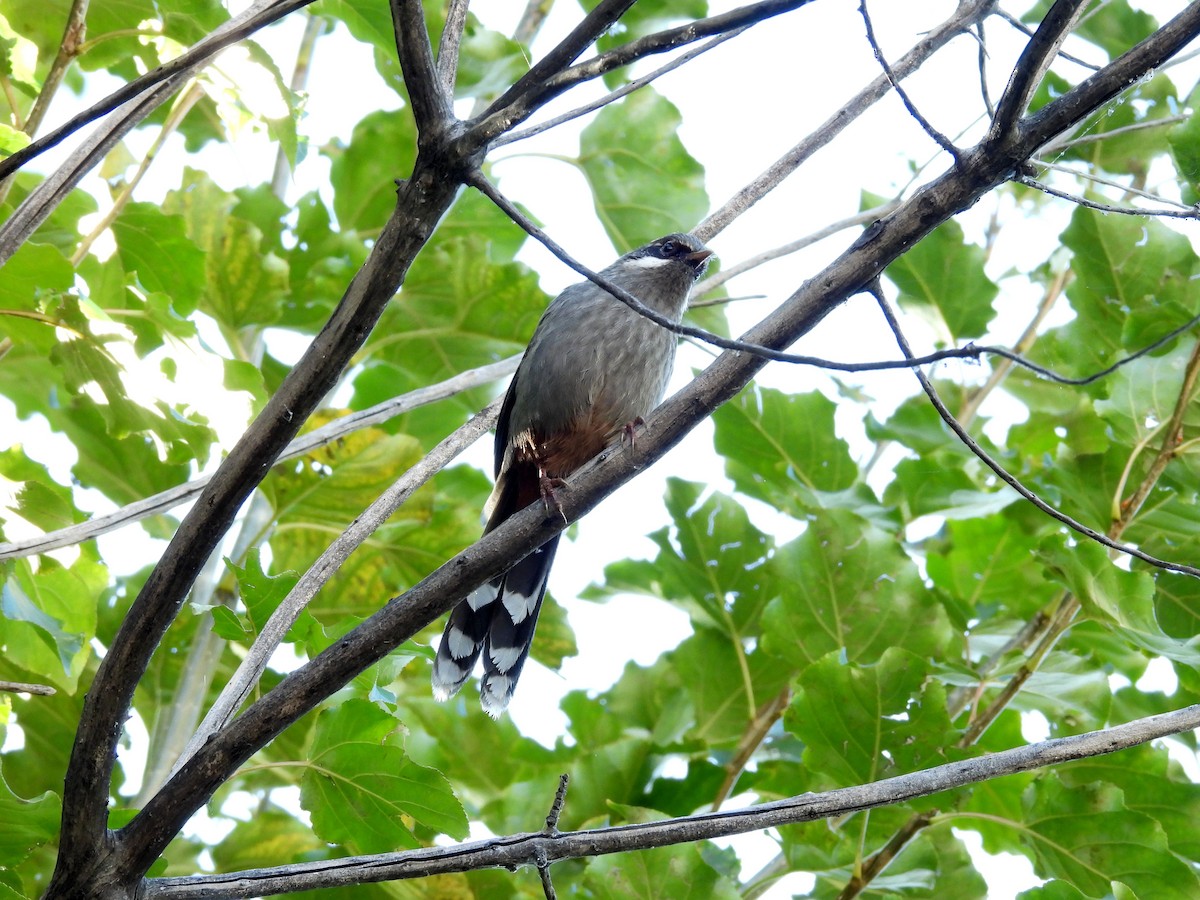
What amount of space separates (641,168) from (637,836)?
3109mm

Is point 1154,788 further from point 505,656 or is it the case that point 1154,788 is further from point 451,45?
point 451,45

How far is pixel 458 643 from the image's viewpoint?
4.14 m

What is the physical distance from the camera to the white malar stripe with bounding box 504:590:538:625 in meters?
4.38

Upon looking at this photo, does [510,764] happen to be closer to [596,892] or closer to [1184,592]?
[596,892]

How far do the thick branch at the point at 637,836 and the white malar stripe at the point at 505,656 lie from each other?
1816 mm

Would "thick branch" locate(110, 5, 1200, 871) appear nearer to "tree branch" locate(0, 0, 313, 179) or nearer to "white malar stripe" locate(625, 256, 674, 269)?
"tree branch" locate(0, 0, 313, 179)

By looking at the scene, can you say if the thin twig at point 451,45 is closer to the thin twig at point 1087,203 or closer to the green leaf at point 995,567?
the thin twig at point 1087,203

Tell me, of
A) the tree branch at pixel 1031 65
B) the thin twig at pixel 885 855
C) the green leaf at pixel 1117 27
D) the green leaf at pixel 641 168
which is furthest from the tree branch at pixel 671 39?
the green leaf at pixel 1117 27

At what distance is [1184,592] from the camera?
3945mm

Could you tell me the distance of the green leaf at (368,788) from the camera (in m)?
3.01

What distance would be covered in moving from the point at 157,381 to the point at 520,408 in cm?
173

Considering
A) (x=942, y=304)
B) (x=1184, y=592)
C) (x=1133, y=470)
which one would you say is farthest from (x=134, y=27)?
(x=1184, y=592)

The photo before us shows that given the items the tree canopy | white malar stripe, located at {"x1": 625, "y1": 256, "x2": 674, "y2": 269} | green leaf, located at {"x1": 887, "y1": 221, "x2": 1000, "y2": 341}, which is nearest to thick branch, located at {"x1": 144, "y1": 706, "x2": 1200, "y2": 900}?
the tree canopy

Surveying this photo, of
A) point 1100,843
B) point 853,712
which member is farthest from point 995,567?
point 853,712
